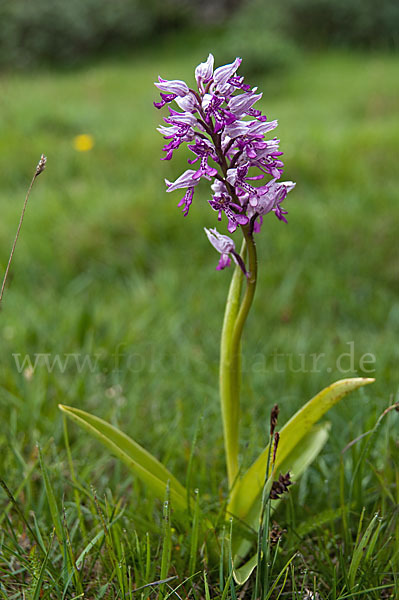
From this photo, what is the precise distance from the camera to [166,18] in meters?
11.7

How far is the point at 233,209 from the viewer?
3.91 feet

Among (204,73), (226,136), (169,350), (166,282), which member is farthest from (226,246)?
(166,282)

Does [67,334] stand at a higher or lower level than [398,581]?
higher

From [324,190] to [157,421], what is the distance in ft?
8.53

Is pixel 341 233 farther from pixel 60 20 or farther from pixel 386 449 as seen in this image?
pixel 60 20

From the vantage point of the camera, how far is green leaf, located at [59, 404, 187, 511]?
50.0 inches

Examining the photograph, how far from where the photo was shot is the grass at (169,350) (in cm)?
137

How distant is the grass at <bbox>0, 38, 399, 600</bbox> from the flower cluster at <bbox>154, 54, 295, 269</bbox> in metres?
0.68

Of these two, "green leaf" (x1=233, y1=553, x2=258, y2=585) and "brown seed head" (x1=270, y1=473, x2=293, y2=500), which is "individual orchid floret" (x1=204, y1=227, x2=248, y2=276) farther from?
"green leaf" (x1=233, y1=553, x2=258, y2=585)

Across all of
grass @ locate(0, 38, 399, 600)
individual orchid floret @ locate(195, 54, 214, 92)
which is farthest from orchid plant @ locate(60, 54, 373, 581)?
grass @ locate(0, 38, 399, 600)

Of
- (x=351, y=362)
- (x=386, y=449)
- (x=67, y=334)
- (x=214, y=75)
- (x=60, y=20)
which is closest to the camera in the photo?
(x=214, y=75)

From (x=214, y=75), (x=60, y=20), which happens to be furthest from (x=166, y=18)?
(x=214, y=75)

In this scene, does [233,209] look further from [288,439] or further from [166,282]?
[166,282]

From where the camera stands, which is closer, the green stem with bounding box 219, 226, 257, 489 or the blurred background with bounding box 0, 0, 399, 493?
the green stem with bounding box 219, 226, 257, 489
